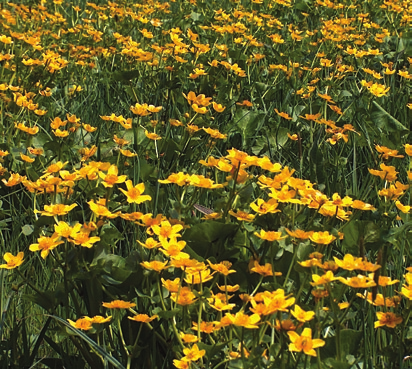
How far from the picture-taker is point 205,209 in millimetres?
2059

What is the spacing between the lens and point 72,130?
99.3 inches

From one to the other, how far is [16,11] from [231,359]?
4125 millimetres

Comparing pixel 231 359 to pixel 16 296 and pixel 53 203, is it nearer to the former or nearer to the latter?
pixel 53 203

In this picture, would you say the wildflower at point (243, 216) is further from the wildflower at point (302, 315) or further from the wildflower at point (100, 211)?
the wildflower at point (302, 315)

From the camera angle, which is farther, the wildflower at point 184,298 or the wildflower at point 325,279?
the wildflower at point 184,298

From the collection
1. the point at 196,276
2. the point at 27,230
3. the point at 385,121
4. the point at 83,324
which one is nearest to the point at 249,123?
the point at 385,121

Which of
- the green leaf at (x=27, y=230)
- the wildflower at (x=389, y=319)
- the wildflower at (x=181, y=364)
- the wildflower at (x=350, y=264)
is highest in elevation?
the wildflower at (x=350, y=264)

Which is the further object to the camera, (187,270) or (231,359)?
(187,270)

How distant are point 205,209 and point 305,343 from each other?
86cm

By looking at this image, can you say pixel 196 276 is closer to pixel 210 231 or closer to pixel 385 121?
pixel 210 231

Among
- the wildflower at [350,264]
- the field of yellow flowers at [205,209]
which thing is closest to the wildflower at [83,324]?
the field of yellow flowers at [205,209]

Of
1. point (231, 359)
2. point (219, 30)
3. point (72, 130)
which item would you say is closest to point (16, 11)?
point (219, 30)

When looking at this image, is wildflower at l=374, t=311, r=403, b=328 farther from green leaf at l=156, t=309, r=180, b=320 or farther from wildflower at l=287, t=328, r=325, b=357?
green leaf at l=156, t=309, r=180, b=320

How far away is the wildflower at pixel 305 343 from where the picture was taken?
4.01ft
